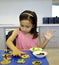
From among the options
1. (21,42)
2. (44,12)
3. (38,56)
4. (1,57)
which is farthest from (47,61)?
(44,12)

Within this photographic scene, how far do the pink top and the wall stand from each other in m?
1.74

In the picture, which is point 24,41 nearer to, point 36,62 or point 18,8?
point 36,62

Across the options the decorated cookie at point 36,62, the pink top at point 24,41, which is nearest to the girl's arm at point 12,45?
the pink top at point 24,41

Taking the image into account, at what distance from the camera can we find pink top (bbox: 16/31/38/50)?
1594 millimetres

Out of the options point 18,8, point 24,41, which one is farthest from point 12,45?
point 18,8

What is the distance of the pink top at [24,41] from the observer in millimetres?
1594

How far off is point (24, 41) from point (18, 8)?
1826mm

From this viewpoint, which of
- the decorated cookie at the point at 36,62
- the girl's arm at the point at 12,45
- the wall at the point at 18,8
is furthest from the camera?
the wall at the point at 18,8

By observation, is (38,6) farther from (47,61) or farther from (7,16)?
(47,61)

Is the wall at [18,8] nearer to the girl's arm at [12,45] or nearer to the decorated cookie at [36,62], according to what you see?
the girl's arm at [12,45]

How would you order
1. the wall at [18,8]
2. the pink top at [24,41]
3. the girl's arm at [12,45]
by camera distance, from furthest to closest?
1. the wall at [18,8]
2. the pink top at [24,41]
3. the girl's arm at [12,45]

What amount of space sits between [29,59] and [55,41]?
81.5 inches

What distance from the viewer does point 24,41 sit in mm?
1608

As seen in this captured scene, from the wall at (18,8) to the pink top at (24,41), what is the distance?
174cm
